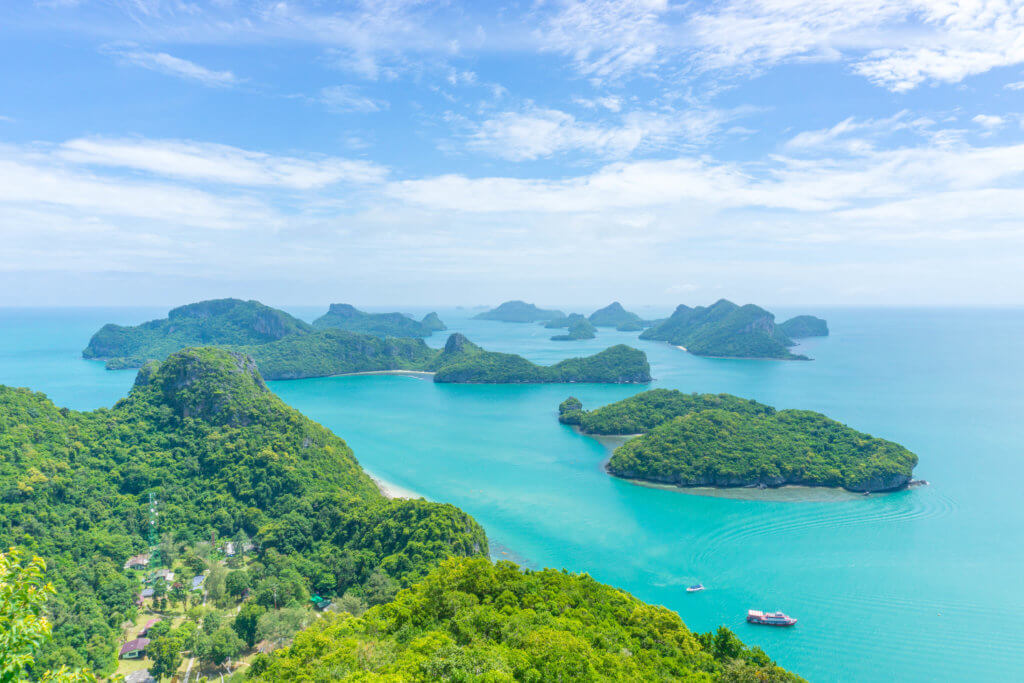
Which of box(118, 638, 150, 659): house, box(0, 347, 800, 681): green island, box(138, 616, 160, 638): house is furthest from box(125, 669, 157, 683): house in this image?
box(138, 616, 160, 638): house

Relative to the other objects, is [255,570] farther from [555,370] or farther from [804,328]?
[804,328]

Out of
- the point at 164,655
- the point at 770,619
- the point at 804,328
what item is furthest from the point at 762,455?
the point at 804,328

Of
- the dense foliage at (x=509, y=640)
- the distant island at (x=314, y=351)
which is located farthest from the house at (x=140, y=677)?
the distant island at (x=314, y=351)

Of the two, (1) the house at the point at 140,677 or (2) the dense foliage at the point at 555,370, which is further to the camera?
(2) the dense foliage at the point at 555,370

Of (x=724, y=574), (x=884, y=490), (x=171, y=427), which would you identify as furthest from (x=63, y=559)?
(x=884, y=490)

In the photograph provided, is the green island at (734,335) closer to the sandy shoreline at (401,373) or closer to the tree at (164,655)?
the sandy shoreline at (401,373)

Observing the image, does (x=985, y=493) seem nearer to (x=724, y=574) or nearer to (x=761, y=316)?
(x=724, y=574)
